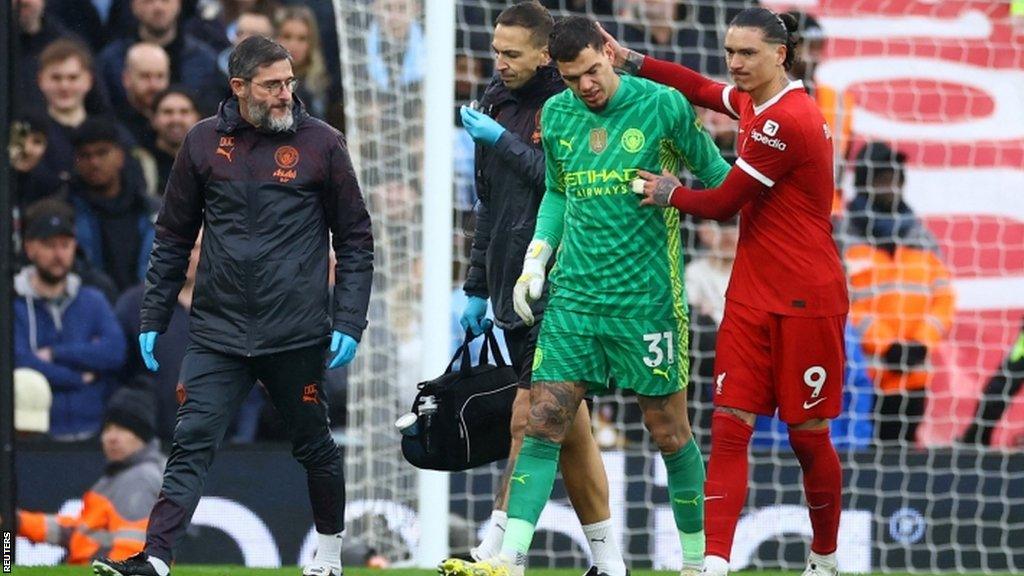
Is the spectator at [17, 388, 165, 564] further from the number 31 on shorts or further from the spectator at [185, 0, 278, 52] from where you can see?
the number 31 on shorts

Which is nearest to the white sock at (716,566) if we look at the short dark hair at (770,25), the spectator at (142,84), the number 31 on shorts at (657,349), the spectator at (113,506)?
the number 31 on shorts at (657,349)

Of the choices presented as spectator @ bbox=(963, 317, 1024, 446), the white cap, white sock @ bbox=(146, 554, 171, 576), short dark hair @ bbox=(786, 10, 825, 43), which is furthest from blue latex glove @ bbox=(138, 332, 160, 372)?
spectator @ bbox=(963, 317, 1024, 446)

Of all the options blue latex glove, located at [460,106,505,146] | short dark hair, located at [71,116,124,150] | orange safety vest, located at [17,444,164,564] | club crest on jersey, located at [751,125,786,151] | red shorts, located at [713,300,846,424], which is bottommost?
orange safety vest, located at [17,444,164,564]

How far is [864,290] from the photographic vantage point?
1110 centimetres

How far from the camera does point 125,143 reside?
35.7 feet

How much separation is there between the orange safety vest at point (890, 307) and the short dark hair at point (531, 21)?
4.83 metres

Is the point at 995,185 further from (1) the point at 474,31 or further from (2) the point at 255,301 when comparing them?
(2) the point at 255,301

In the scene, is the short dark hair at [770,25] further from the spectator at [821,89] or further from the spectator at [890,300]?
the spectator at [821,89]

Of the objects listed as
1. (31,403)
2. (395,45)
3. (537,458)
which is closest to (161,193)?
(31,403)

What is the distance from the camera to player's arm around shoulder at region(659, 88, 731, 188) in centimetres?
626

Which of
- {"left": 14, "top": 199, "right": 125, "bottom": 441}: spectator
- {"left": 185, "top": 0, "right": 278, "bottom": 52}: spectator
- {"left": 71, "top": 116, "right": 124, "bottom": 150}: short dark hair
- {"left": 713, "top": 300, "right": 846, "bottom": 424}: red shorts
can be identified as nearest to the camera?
{"left": 713, "top": 300, "right": 846, "bottom": 424}: red shorts

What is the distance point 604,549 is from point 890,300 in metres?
4.88

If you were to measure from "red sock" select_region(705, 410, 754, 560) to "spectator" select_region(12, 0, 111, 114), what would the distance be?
5912mm

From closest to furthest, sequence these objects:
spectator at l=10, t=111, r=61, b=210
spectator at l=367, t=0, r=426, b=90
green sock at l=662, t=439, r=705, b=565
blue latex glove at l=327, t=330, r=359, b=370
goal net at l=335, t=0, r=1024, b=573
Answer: green sock at l=662, t=439, r=705, b=565, blue latex glove at l=327, t=330, r=359, b=370, spectator at l=367, t=0, r=426, b=90, goal net at l=335, t=0, r=1024, b=573, spectator at l=10, t=111, r=61, b=210
